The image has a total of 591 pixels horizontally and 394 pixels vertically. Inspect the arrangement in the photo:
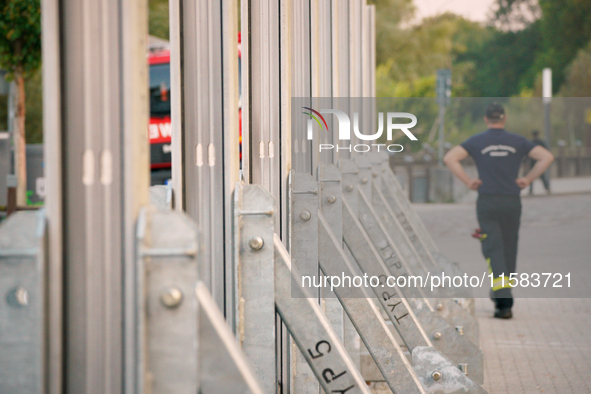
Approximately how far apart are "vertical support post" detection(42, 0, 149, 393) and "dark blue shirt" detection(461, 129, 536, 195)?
17.7 feet

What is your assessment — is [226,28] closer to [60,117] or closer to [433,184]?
[60,117]

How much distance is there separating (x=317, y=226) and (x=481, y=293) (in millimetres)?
4917

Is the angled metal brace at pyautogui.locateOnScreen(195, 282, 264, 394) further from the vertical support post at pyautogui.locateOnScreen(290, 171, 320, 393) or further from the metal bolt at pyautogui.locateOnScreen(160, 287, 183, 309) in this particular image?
the vertical support post at pyautogui.locateOnScreen(290, 171, 320, 393)

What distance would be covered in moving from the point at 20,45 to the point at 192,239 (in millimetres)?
15627

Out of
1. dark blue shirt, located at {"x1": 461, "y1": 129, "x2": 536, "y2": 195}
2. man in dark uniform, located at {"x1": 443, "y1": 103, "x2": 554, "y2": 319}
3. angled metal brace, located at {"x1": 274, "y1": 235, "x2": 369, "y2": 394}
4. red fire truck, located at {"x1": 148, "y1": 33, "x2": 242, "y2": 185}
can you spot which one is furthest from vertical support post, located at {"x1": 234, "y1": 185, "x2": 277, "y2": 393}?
red fire truck, located at {"x1": 148, "y1": 33, "x2": 242, "y2": 185}

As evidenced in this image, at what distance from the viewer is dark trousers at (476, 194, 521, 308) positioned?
701 cm

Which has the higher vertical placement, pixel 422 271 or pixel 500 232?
pixel 500 232

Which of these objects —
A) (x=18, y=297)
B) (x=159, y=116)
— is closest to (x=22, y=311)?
(x=18, y=297)

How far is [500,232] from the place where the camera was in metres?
7.05

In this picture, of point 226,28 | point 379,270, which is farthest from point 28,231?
point 379,270

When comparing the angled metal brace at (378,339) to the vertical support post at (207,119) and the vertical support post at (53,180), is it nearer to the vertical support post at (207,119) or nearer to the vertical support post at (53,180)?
the vertical support post at (207,119)

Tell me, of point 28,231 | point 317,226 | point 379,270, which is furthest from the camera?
point 379,270

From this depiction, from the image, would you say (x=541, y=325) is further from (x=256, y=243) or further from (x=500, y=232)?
(x=256, y=243)

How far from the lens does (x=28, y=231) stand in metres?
2.04
